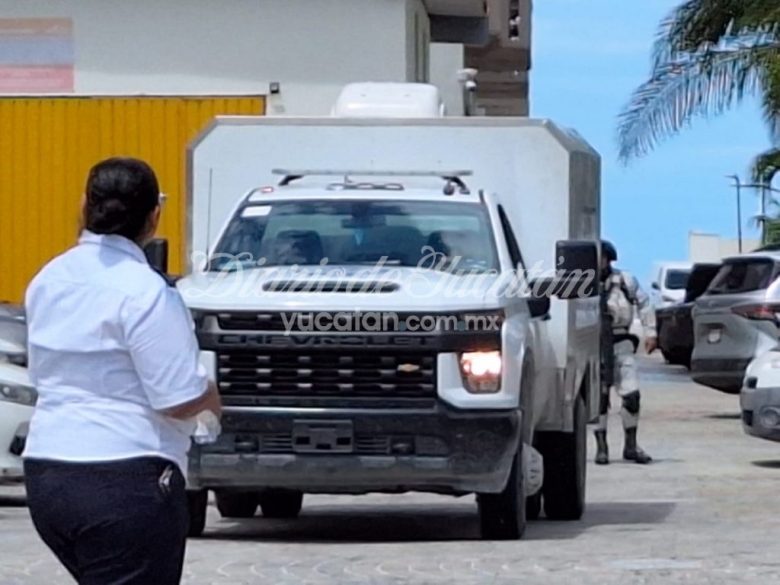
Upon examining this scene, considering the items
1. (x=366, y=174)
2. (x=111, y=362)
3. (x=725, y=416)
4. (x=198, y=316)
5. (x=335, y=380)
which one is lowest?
(x=725, y=416)

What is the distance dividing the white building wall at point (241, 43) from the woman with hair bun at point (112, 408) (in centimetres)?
1931

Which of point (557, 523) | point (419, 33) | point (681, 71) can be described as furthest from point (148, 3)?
point (557, 523)

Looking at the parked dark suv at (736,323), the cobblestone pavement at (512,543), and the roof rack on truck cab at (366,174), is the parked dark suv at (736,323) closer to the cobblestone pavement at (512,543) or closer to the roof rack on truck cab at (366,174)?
the cobblestone pavement at (512,543)

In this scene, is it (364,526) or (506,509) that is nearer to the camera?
(506,509)

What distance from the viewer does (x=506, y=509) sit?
39.2ft

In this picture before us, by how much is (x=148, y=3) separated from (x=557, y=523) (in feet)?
42.6

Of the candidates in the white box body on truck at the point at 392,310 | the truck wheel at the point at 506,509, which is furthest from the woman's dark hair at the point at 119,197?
the truck wheel at the point at 506,509

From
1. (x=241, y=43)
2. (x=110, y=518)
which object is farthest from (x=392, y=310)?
(x=241, y=43)

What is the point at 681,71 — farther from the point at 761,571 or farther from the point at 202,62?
the point at 761,571

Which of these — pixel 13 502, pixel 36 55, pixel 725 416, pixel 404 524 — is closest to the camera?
pixel 404 524

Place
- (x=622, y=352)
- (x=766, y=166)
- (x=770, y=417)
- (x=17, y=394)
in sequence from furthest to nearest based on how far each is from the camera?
(x=766, y=166)
(x=622, y=352)
(x=770, y=417)
(x=17, y=394)

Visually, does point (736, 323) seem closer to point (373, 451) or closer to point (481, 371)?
point (481, 371)

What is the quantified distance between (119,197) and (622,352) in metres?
13.4

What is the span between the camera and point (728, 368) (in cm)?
2262
